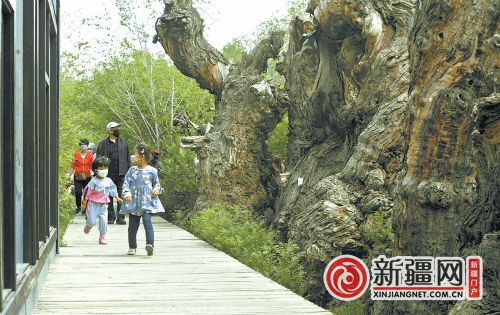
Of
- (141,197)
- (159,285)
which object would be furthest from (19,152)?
(141,197)

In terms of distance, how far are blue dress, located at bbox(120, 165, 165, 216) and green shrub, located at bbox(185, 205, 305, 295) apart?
1.68 meters

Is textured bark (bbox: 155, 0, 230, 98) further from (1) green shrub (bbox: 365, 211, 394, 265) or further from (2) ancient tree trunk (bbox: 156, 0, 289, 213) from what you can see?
(1) green shrub (bbox: 365, 211, 394, 265)

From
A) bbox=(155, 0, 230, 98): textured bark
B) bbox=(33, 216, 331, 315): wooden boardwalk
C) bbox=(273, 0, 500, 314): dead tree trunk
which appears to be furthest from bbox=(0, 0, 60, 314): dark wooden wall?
bbox=(155, 0, 230, 98): textured bark

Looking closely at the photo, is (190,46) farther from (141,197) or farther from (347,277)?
(347,277)

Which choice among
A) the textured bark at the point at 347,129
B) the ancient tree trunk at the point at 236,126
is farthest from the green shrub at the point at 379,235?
the ancient tree trunk at the point at 236,126

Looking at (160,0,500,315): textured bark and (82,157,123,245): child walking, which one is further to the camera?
(82,157,123,245): child walking

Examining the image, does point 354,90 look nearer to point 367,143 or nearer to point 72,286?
point 367,143

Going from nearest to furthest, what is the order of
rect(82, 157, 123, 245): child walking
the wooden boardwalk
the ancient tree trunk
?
1. the wooden boardwalk
2. rect(82, 157, 123, 245): child walking
3. the ancient tree trunk

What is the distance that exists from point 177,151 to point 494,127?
12.2 meters

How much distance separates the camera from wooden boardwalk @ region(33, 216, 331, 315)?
482 cm

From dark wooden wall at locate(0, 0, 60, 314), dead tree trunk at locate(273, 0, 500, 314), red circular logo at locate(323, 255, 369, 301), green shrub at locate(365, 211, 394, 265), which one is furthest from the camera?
red circular logo at locate(323, 255, 369, 301)

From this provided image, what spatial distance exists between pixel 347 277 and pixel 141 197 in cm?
334

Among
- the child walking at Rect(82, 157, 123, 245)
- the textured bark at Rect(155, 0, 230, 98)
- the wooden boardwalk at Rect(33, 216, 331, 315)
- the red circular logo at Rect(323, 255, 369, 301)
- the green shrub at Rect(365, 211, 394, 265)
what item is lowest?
the red circular logo at Rect(323, 255, 369, 301)

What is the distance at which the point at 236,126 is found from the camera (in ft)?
41.1
